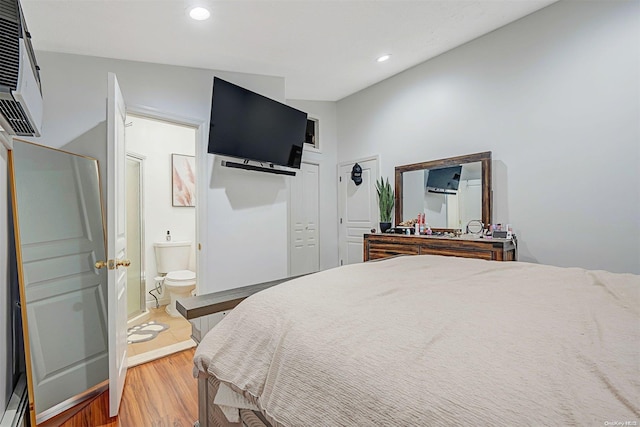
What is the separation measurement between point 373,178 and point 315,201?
3.19 feet

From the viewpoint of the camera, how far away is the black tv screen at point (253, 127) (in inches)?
110

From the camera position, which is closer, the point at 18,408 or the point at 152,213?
the point at 18,408

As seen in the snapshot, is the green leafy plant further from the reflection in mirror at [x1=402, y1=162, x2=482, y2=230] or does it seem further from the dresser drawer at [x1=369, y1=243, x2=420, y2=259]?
the dresser drawer at [x1=369, y1=243, x2=420, y2=259]

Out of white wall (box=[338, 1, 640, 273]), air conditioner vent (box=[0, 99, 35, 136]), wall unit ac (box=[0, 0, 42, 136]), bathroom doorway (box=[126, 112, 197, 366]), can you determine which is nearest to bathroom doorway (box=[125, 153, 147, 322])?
bathroom doorway (box=[126, 112, 197, 366])

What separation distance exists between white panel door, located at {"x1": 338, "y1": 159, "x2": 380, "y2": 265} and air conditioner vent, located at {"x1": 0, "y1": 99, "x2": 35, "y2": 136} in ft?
11.8

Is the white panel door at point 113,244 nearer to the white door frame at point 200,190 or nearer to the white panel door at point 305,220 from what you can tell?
the white door frame at point 200,190

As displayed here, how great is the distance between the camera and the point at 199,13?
2.20 m

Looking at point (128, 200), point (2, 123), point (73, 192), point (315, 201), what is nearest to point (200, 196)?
point (73, 192)

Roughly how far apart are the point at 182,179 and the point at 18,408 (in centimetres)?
312

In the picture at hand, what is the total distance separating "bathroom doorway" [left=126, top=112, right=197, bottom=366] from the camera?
11.6ft

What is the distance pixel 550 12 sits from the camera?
2.76 m

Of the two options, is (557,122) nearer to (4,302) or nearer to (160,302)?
(4,302)

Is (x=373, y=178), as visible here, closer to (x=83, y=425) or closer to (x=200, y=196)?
(x=200, y=196)

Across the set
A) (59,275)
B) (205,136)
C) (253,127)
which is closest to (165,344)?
(59,275)
